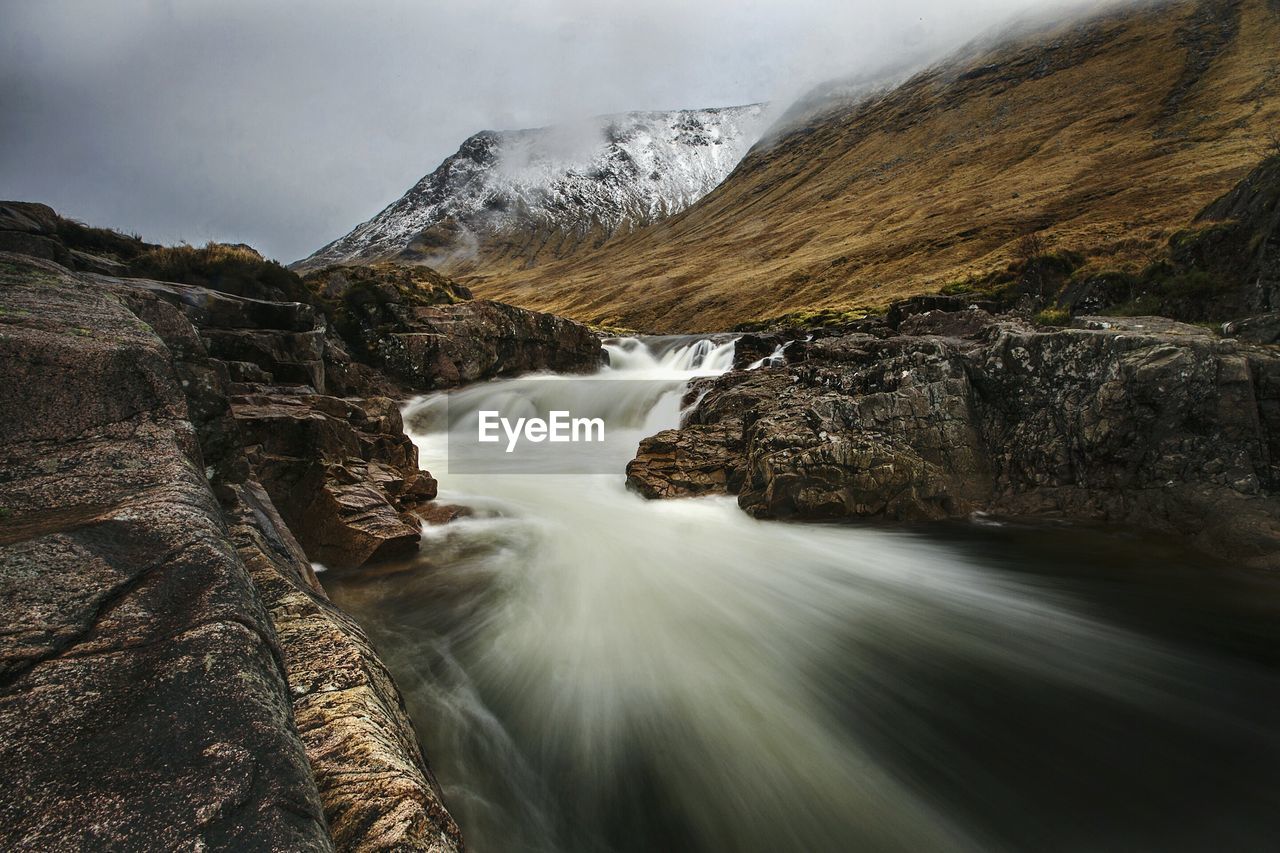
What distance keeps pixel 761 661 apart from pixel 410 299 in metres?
20.8

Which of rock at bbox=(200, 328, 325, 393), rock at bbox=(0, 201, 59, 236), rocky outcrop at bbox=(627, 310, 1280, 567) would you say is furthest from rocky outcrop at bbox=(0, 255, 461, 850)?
rock at bbox=(0, 201, 59, 236)

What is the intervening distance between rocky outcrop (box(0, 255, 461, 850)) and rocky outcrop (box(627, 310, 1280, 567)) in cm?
832

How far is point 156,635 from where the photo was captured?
6.14 ft

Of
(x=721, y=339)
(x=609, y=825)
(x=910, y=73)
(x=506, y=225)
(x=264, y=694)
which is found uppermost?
(x=910, y=73)

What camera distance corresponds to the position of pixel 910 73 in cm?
12019

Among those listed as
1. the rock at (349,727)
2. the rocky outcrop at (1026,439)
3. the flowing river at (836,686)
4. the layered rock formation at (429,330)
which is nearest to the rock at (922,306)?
the rocky outcrop at (1026,439)

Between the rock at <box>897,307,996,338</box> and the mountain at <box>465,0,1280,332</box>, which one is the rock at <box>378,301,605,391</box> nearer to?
the rock at <box>897,307,996,338</box>

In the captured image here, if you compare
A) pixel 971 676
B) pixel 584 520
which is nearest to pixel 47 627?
pixel 971 676

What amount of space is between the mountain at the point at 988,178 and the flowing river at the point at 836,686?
58.6 feet

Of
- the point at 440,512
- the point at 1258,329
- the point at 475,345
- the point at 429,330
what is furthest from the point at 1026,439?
the point at 429,330

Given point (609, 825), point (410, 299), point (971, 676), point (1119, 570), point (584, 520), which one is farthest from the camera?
point (410, 299)

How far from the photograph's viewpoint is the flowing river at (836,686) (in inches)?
157

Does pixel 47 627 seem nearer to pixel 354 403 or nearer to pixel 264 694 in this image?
pixel 264 694

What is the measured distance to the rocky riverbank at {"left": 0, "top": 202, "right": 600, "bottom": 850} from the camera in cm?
148
